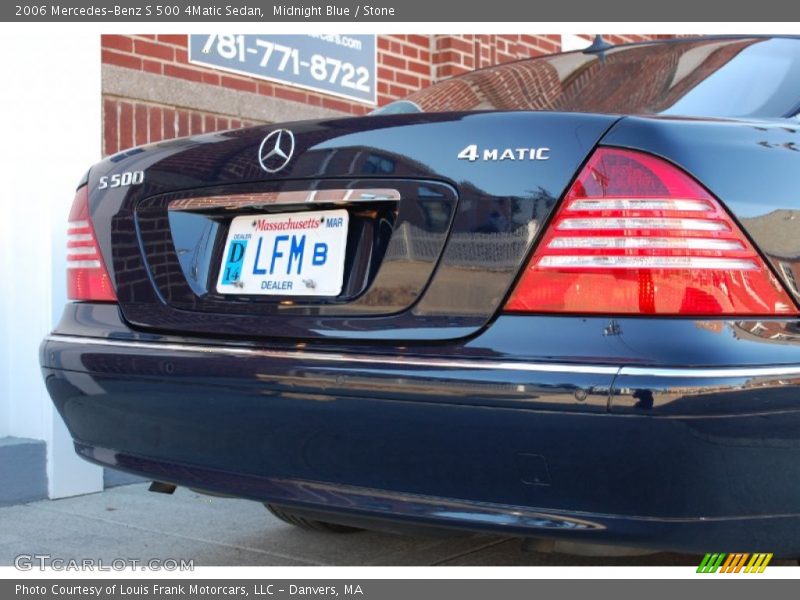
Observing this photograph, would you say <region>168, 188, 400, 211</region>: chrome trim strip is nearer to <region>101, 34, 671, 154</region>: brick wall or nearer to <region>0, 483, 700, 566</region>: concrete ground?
<region>0, 483, 700, 566</region>: concrete ground

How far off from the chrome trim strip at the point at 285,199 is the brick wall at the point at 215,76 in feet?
6.61

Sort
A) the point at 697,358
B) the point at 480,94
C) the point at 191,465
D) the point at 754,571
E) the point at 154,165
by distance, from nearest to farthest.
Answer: the point at 697,358
the point at 754,571
the point at 191,465
the point at 154,165
the point at 480,94

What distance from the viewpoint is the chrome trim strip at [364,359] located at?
70.5 inches

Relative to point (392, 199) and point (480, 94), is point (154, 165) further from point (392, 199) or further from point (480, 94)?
point (480, 94)

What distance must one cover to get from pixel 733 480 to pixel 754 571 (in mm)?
348

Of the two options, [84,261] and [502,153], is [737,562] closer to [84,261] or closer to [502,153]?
[502,153]

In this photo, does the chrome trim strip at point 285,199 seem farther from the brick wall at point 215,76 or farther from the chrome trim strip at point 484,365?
the brick wall at point 215,76

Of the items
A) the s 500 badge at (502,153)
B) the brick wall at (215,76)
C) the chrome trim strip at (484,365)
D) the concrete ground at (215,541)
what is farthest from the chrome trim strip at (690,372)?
the brick wall at (215,76)

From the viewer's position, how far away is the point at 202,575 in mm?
2633

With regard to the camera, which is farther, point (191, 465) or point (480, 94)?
point (480, 94)

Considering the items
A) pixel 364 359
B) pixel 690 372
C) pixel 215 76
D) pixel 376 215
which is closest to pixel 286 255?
pixel 376 215

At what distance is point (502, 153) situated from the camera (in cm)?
197

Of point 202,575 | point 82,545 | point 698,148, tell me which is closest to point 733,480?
point 698,148

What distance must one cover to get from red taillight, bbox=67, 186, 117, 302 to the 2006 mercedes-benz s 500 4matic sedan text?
15 centimetres
